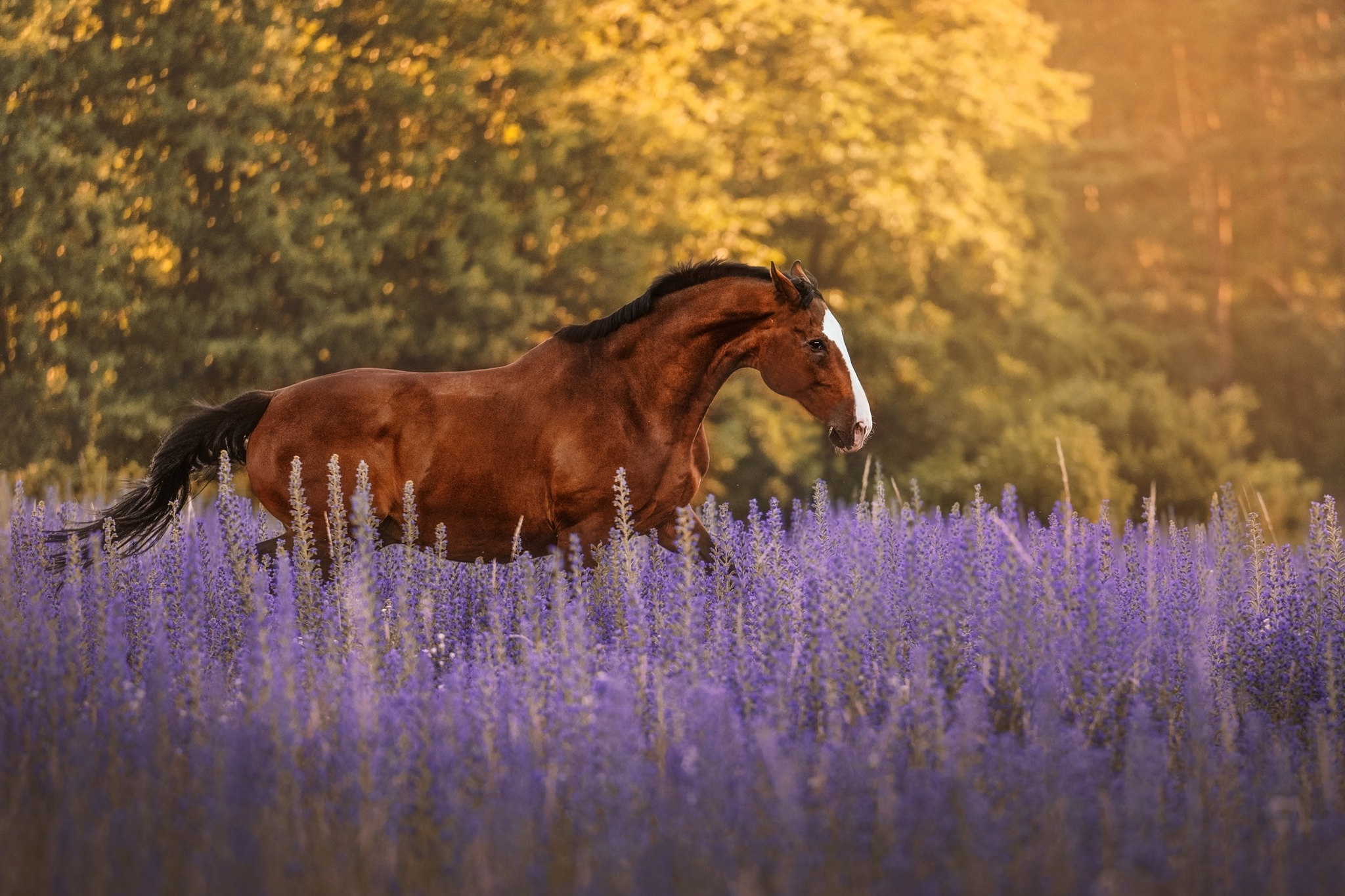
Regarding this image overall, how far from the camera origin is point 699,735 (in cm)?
352

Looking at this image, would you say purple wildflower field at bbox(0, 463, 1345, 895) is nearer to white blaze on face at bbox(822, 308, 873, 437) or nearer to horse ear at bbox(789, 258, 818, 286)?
white blaze on face at bbox(822, 308, 873, 437)

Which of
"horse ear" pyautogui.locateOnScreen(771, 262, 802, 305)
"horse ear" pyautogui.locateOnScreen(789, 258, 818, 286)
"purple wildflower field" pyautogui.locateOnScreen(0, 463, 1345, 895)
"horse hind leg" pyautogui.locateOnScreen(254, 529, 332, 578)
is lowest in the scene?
"purple wildflower field" pyautogui.locateOnScreen(0, 463, 1345, 895)

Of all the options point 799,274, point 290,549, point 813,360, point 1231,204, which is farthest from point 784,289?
point 1231,204

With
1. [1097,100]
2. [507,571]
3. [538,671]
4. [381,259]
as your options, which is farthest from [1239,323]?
[538,671]

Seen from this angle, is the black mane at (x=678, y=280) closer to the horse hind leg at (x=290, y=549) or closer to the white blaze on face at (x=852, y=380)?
the white blaze on face at (x=852, y=380)

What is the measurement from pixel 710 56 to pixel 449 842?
16526 millimetres

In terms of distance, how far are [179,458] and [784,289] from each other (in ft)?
9.48

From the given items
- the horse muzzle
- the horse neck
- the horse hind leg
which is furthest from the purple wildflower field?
the horse neck

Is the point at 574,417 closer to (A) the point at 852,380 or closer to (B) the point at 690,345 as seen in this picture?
(B) the point at 690,345

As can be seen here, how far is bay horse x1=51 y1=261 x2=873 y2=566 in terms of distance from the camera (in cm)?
582

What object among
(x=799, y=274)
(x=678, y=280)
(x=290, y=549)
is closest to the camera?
(x=799, y=274)

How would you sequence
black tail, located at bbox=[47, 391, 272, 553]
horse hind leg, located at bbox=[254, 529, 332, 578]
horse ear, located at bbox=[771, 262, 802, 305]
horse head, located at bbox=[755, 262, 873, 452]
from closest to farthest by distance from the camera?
1. horse ear, located at bbox=[771, 262, 802, 305]
2. horse head, located at bbox=[755, 262, 873, 452]
3. horse hind leg, located at bbox=[254, 529, 332, 578]
4. black tail, located at bbox=[47, 391, 272, 553]

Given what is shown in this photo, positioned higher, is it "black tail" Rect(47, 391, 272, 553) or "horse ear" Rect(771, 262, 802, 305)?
"horse ear" Rect(771, 262, 802, 305)

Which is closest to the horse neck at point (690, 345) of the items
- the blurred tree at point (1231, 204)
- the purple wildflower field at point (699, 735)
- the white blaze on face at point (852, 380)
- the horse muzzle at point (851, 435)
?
the white blaze on face at point (852, 380)
